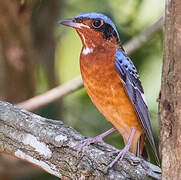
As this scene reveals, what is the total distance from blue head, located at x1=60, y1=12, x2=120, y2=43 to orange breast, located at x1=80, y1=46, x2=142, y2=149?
0.74 feet

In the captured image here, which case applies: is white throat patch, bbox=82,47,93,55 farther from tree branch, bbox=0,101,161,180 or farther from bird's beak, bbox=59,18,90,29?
tree branch, bbox=0,101,161,180

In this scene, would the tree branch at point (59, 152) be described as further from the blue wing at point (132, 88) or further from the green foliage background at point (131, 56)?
the green foliage background at point (131, 56)

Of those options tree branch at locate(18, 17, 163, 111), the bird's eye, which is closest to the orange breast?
the bird's eye

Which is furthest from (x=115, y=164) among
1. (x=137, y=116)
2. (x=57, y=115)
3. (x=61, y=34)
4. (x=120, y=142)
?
(x=61, y=34)

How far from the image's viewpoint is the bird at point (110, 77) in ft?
15.5

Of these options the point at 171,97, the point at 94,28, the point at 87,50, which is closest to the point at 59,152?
the point at 171,97

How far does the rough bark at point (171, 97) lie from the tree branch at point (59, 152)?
1.45 feet

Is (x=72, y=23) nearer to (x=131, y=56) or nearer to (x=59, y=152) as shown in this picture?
(x=59, y=152)

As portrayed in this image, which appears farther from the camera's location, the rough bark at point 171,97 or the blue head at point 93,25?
the blue head at point 93,25

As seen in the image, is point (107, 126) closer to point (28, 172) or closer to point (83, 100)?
point (83, 100)

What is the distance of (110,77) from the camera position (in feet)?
15.5

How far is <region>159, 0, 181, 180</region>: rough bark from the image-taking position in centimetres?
311

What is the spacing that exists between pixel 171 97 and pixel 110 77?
5.12ft

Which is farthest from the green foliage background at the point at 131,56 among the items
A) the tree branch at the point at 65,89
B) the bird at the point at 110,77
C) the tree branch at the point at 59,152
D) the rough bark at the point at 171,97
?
the rough bark at the point at 171,97
